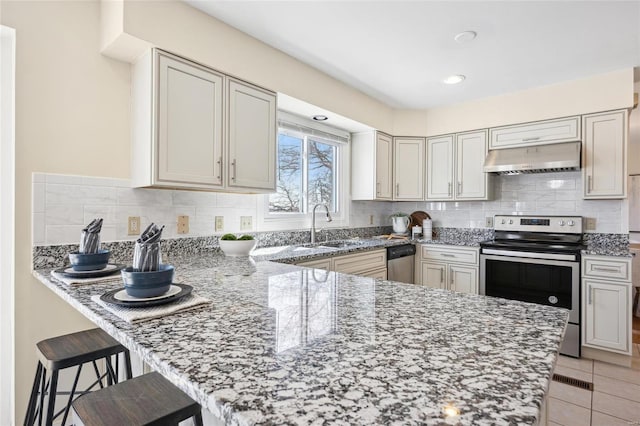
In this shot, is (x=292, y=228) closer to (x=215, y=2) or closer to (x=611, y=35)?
(x=215, y=2)

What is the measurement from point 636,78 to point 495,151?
1.24 meters

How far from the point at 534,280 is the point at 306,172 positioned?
7.38ft

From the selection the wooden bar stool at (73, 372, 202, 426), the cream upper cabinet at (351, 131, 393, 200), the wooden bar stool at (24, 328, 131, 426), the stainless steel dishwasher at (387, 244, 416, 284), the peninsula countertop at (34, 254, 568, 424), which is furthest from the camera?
the cream upper cabinet at (351, 131, 393, 200)

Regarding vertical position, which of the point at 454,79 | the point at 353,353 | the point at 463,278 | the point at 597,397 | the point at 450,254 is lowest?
the point at 597,397

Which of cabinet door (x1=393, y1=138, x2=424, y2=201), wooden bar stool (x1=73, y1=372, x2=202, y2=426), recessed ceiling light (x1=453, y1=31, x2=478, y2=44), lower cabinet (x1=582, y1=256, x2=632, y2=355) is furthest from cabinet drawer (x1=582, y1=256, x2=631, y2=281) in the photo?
wooden bar stool (x1=73, y1=372, x2=202, y2=426)

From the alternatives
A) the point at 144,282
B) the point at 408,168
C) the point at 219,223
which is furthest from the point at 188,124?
the point at 408,168

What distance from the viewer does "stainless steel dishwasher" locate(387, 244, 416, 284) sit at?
3.31 meters

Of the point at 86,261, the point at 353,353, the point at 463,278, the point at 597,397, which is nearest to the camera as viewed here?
the point at 353,353

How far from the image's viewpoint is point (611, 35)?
2.33 meters

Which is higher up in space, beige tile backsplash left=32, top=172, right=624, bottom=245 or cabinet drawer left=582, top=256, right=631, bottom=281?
beige tile backsplash left=32, top=172, right=624, bottom=245

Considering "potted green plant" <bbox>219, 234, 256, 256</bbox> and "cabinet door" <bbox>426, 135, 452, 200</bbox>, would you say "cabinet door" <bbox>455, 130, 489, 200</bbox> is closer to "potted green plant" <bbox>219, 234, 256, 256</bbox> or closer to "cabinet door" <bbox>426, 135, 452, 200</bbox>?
"cabinet door" <bbox>426, 135, 452, 200</bbox>

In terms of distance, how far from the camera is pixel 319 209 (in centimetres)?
356

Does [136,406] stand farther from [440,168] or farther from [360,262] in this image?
[440,168]

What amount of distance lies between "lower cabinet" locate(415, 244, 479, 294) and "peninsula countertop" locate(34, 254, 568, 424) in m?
2.35
